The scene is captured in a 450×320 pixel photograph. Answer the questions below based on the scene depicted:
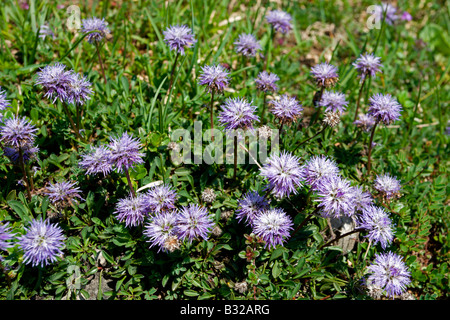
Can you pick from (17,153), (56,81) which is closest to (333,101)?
(56,81)

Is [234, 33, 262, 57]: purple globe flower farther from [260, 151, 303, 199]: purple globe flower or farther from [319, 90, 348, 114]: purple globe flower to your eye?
[260, 151, 303, 199]: purple globe flower

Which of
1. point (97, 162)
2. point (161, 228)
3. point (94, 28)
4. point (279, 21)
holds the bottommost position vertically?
point (161, 228)

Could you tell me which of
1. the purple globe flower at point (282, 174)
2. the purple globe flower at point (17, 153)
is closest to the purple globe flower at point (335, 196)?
the purple globe flower at point (282, 174)

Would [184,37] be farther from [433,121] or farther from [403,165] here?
[433,121]

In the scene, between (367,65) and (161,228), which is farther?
(367,65)

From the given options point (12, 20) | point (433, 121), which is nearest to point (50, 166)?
point (12, 20)

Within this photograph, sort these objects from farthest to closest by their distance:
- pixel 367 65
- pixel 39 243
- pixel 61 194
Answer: pixel 367 65, pixel 61 194, pixel 39 243

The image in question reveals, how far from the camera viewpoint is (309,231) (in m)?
3.95

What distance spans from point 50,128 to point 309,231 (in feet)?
11.3

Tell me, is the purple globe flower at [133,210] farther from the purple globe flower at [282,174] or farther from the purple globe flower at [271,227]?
the purple globe flower at [282,174]

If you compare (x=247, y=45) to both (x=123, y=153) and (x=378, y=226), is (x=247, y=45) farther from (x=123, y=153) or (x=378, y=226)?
(x=378, y=226)
